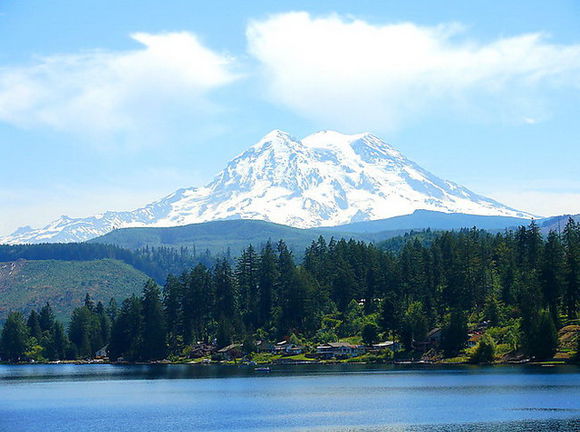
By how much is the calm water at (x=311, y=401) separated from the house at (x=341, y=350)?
2944 cm

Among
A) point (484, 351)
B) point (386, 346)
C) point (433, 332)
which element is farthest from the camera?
point (386, 346)

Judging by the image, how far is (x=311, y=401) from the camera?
364ft

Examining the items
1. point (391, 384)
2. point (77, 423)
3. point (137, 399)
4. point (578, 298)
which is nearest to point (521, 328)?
point (578, 298)

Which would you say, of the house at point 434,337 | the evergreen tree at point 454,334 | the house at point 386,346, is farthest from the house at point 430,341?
the house at point 386,346

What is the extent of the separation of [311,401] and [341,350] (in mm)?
80894

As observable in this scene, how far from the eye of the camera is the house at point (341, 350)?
7530 inches

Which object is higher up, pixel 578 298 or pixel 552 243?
pixel 552 243

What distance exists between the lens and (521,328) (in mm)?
154625

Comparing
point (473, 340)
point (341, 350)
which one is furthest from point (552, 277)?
point (341, 350)

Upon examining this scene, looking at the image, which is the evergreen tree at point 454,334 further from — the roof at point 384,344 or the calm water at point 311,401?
the roof at point 384,344

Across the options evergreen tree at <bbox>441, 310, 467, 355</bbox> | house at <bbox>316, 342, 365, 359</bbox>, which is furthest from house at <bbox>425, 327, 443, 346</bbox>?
house at <bbox>316, 342, 365, 359</bbox>

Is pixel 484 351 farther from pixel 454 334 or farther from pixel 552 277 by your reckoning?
pixel 552 277

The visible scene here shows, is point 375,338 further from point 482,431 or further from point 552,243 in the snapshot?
point 482,431

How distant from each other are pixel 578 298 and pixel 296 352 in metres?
66.5
